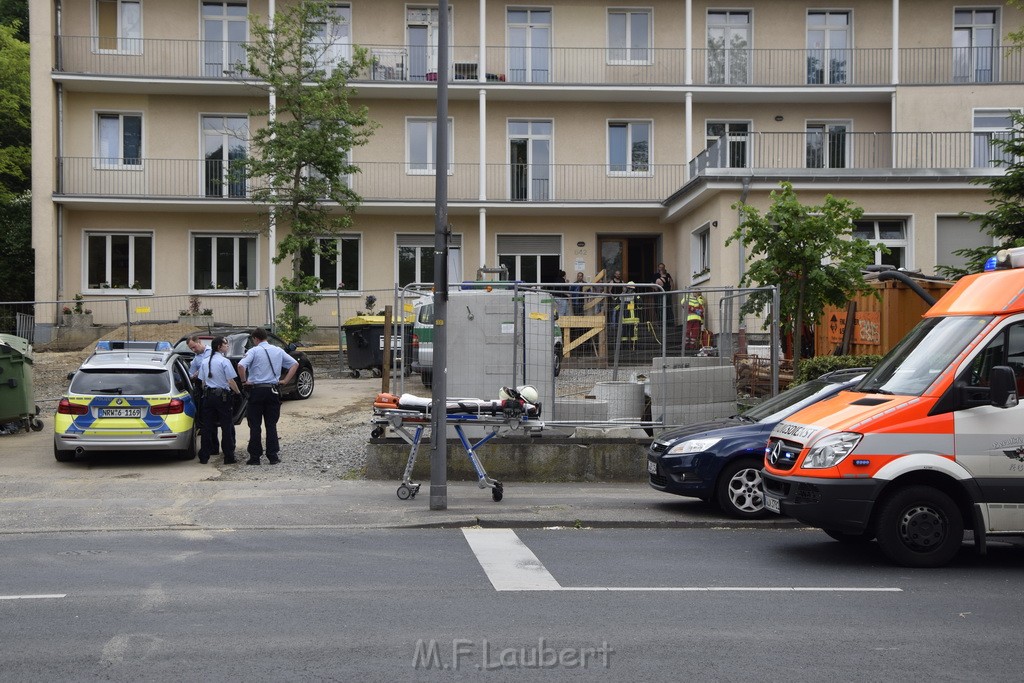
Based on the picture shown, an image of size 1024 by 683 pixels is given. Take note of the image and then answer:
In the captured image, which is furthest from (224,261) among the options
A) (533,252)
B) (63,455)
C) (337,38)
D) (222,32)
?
(63,455)

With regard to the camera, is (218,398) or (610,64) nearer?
(218,398)

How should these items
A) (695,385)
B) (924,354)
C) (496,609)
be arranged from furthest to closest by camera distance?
(695,385), (924,354), (496,609)

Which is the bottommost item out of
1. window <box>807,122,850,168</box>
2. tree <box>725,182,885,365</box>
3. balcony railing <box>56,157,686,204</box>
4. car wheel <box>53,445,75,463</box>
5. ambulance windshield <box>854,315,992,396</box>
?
car wheel <box>53,445,75,463</box>

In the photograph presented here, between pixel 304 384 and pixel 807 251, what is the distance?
35.0 ft

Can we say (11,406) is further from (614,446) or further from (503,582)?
(503,582)

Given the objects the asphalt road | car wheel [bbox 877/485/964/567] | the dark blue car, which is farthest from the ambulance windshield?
the dark blue car

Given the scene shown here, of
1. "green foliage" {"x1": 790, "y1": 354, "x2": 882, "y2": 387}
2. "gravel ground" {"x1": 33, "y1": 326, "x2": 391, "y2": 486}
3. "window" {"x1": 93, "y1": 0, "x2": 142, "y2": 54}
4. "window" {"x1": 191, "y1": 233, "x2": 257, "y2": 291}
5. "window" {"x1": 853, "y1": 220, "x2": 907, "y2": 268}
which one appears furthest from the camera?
"window" {"x1": 191, "y1": 233, "x2": 257, "y2": 291}

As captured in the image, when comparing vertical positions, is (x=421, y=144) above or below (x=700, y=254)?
above

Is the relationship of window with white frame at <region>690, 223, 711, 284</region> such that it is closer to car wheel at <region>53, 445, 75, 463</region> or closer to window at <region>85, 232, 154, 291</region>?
window at <region>85, 232, 154, 291</region>

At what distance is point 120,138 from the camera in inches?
1259

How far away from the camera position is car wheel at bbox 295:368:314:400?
69.4 ft

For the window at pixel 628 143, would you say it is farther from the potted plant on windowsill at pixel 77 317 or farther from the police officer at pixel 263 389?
the police officer at pixel 263 389

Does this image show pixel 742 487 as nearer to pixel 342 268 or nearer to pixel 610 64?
pixel 342 268

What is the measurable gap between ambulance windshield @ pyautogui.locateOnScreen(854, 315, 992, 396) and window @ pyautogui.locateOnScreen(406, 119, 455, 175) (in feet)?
79.3
